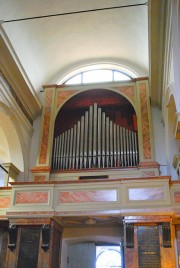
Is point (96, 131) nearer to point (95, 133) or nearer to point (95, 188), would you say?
point (95, 133)

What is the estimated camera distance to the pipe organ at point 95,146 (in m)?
9.92

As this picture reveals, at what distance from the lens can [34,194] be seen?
8406 mm

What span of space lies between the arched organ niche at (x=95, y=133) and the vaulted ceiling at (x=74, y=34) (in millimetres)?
1479

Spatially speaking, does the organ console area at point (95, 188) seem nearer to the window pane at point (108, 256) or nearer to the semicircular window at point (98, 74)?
the semicircular window at point (98, 74)

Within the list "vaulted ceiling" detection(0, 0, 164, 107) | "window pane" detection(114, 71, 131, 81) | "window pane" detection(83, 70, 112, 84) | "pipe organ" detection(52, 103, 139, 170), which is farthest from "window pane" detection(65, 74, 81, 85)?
"pipe organ" detection(52, 103, 139, 170)

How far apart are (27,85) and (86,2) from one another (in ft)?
9.84

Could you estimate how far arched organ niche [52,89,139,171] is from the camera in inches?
392

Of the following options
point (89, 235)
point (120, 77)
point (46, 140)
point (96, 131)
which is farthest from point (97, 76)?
point (89, 235)

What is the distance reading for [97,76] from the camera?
12391 mm

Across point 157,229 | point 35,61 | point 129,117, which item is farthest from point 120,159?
point 35,61

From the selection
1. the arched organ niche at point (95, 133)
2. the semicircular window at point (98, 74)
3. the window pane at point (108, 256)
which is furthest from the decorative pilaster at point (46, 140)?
the window pane at point (108, 256)

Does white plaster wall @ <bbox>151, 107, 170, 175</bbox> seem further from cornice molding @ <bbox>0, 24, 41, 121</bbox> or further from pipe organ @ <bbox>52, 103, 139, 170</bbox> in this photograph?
cornice molding @ <bbox>0, 24, 41, 121</bbox>

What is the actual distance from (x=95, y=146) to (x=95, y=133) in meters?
0.51

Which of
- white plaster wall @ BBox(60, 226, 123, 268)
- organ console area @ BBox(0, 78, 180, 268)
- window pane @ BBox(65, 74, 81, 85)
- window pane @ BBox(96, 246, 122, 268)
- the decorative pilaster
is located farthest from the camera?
window pane @ BBox(96, 246, 122, 268)
